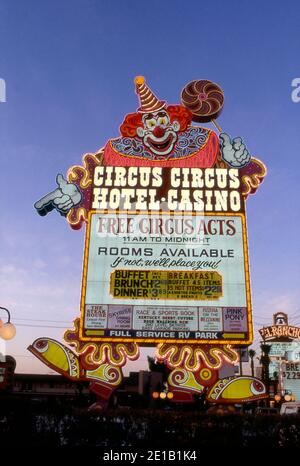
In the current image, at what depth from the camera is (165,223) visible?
756 inches

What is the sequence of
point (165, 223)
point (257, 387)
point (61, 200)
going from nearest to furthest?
point (257, 387), point (165, 223), point (61, 200)

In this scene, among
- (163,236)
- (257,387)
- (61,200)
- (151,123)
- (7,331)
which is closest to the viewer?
(7,331)

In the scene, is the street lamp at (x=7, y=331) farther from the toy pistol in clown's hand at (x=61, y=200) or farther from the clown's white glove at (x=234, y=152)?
the clown's white glove at (x=234, y=152)

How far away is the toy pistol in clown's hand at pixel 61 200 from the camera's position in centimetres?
1950

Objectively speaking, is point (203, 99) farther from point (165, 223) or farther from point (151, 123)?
point (165, 223)

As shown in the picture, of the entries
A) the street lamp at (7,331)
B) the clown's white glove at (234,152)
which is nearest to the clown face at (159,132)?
the clown's white glove at (234,152)

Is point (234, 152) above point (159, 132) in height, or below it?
below

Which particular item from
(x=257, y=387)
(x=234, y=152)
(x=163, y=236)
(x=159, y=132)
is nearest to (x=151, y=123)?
(x=159, y=132)

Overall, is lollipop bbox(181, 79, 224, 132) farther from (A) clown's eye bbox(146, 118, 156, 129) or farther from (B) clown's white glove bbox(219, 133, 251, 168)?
(A) clown's eye bbox(146, 118, 156, 129)

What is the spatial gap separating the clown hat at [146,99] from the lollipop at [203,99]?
4.25ft

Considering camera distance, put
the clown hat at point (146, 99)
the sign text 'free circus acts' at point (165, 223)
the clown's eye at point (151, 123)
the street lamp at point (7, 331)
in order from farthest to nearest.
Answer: the clown hat at point (146, 99) → the clown's eye at point (151, 123) → the sign text 'free circus acts' at point (165, 223) → the street lamp at point (7, 331)

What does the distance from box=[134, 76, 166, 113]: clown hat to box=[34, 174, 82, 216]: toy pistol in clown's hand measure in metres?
5.53

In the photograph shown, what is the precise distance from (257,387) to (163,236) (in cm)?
703

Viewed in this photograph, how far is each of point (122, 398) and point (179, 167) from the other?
39.5 metres
